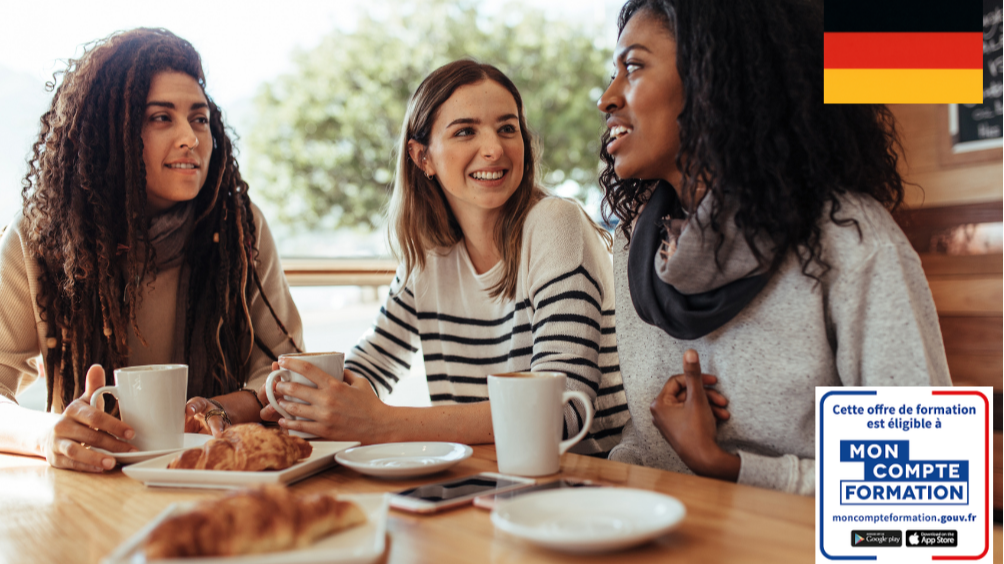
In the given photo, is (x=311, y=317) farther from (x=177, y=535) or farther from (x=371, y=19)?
(x=371, y=19)

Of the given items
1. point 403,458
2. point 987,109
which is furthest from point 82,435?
point 987,109

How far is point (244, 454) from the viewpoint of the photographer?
2.74 ft

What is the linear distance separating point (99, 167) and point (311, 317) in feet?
4.81

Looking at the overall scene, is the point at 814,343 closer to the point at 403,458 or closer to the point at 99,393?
the point at 403,458

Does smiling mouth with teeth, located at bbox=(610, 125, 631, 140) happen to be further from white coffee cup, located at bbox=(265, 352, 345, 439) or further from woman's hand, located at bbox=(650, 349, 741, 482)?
white coffee cup, located at bbox=(265, 352, 345, 439)

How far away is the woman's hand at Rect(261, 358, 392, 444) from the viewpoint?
106cm

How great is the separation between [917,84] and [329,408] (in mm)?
1113

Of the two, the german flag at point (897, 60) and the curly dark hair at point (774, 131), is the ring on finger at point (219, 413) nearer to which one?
the curly dark hair at point (774, 131)

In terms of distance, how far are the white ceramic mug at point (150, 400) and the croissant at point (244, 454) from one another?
0.47 ft

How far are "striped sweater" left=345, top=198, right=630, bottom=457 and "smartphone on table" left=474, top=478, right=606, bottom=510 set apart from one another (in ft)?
1.23

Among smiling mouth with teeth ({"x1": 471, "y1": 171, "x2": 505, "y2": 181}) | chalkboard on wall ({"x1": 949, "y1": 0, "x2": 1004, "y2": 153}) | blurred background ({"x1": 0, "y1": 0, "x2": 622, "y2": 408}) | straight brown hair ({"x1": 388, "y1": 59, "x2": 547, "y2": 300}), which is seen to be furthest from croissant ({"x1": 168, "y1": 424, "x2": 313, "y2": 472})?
blurred background ({"x1": 0, "y1": 0, "x2": 622, "y2": 408})

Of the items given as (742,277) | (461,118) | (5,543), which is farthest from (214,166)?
(742,277)

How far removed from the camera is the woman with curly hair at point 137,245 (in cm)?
Answer: 143

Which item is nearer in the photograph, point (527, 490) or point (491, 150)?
point (527, 490)
